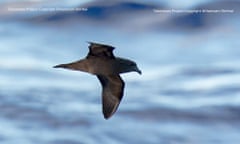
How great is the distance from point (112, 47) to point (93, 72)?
74 cm

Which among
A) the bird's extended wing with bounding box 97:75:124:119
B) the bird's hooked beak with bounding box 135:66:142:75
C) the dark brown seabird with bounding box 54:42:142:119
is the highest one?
the dark brown seabird with bounding box 54:42:142:119

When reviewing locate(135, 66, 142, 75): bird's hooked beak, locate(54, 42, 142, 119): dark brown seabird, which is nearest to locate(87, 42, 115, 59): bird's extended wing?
locate(54, 42, 142, 119): dark brown seabird

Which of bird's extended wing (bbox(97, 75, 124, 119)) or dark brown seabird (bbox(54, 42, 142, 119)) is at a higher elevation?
dark brown seabird (bbox(54, 42, 142, 119))

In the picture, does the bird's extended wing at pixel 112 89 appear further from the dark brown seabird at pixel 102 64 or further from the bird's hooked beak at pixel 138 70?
the bird's hooked beak at pixel 138 70

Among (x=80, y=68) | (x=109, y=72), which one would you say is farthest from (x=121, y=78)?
(x=80, y=68)

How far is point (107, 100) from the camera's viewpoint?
12.2m

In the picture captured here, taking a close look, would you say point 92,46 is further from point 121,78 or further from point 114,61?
point 121,78

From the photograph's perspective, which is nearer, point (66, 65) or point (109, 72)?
point (66, 65)

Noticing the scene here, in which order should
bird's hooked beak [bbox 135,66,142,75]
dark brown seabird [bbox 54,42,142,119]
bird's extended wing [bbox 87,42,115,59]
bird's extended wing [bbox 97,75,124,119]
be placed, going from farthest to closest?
bird's extended wing [bbox 97,75,124,119] < bird's extended wing [bbox 87,42,115,59] < bird's hooked beak [bbox 135,66,142,75] < dark brown seabird [bbox 54,42,142,119]

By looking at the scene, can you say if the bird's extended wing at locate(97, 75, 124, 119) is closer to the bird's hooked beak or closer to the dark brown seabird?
the dark brown seabird

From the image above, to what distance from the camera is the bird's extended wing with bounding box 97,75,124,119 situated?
478 inches

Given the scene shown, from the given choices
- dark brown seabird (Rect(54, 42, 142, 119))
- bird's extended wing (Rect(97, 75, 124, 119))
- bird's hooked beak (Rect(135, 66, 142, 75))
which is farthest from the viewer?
bird's extended wing (Rect(97, 75, 124, 119))

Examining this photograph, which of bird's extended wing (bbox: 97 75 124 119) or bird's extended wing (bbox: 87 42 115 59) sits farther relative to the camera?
bird's extended wing (bbox: 97 75 124 119)

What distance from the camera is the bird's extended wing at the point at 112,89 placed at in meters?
12.1
